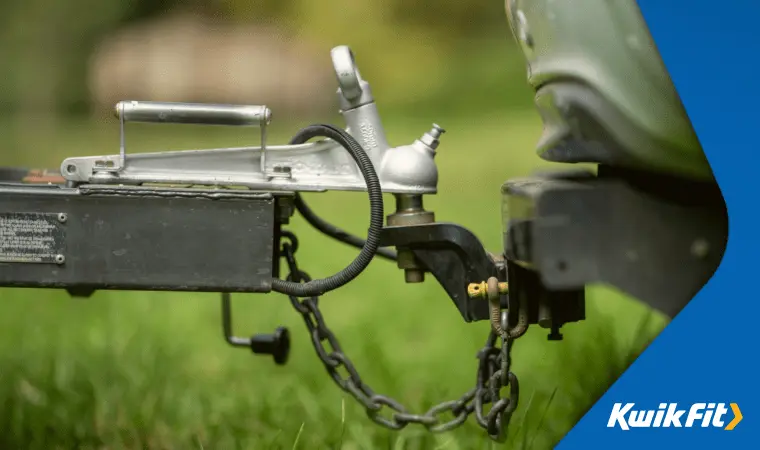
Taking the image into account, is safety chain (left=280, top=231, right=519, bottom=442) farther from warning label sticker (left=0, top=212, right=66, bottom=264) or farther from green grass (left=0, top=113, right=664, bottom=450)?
warning label sticker (left=0, top=212, right=66, bottom=264)

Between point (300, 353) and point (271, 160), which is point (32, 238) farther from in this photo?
point (300, 353)

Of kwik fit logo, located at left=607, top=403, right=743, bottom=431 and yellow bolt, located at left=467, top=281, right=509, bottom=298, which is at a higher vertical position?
yellow bolt, located at left=467, top=281, right=509, bottom=298

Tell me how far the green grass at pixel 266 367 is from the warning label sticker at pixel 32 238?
56 cm

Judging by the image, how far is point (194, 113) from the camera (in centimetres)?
132

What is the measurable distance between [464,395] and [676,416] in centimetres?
48

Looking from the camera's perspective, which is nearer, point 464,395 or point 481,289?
point 481,289

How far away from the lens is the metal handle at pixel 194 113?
4.30ft

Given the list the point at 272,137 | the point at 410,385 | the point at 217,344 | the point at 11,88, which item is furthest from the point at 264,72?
the point at 410,385

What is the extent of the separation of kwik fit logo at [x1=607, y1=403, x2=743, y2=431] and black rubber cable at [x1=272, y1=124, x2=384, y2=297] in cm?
40

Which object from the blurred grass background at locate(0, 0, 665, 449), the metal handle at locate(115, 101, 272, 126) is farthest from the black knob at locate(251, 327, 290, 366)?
the metal handle at locate(115, 101, 272, 126)

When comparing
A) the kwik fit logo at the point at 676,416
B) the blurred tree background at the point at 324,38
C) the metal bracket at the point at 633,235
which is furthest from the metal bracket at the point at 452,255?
the blurred tree background at the point at 324,38

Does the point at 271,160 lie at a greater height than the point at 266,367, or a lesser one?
greater

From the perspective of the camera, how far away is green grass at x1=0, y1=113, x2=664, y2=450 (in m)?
1.84

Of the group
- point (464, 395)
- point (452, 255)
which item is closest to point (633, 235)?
point (452, 255)
